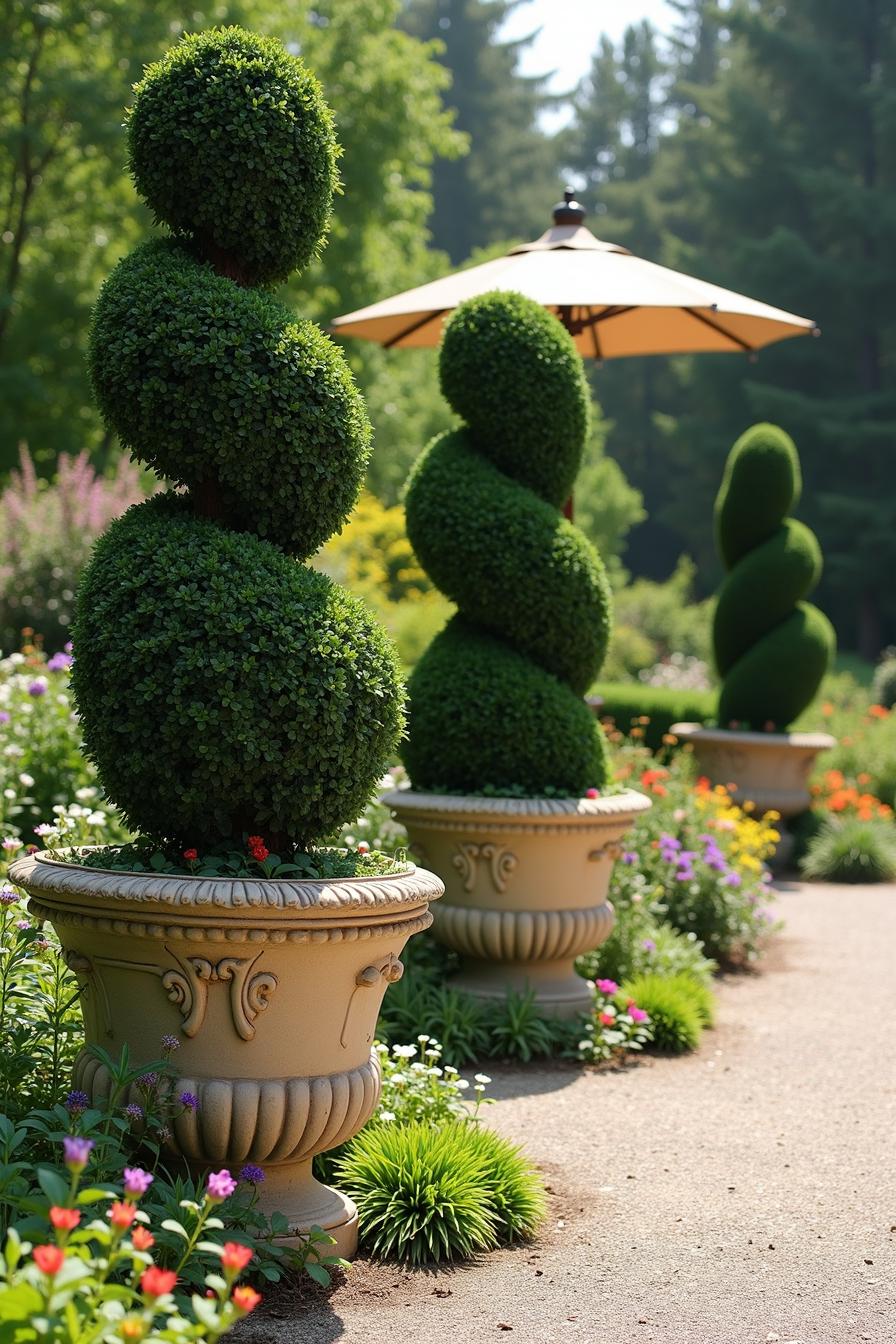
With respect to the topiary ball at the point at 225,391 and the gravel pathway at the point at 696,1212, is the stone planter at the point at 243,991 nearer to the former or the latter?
the gravel pathway at the point at 696,1212

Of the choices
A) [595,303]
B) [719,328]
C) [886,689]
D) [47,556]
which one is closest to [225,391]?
[595,303]

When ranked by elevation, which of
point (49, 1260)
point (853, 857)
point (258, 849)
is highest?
point (258, 849)

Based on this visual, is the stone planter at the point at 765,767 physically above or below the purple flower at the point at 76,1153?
below

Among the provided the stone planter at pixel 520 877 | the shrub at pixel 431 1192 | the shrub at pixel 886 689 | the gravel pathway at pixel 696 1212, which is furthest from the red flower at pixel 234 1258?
the shrub at pixel 886 689

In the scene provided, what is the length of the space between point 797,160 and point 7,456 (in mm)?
21858

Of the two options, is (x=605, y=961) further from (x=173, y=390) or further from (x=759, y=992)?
(x=173, y=390)

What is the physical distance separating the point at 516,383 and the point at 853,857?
6119 mm

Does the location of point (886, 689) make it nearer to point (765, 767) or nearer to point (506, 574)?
point (765, 767)

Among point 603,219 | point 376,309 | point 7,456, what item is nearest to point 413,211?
point 7,456

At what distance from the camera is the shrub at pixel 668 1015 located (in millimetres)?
5469

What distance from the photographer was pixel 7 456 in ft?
55.5

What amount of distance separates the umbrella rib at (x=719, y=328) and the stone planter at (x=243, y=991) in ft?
16.8

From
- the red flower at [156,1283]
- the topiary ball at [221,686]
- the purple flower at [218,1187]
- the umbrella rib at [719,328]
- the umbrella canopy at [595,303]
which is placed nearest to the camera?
the red flower at [156,1283]

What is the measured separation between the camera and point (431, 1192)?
342cm
